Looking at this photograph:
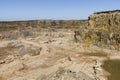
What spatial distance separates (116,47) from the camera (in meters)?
61.6

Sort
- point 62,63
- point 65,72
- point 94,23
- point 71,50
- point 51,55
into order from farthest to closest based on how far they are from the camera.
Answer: point 94,23 → point 71,50 → point 51,55 → point 62,63 → point 65,72

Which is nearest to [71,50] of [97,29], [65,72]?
[97,29]

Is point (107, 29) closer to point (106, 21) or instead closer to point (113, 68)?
point (106, 21)

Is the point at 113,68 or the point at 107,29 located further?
the point at 107,29

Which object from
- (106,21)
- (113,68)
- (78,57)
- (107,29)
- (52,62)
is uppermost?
(106,21)

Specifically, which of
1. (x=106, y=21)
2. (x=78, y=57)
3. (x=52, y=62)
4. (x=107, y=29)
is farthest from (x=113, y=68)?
(x=106, y=21)

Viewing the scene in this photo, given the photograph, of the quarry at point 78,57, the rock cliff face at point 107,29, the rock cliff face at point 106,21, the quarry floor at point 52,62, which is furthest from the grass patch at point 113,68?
the rock cliff face at point 106,21

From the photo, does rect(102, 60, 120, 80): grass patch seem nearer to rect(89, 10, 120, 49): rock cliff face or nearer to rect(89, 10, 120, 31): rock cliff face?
rect(89, 10, 120, 49): rock cliff face

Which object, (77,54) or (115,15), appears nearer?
(77,54)

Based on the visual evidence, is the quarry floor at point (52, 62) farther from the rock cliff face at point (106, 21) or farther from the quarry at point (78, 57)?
the rock cliff face at point (106, 21)

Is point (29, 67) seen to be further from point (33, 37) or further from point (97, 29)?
point (33, 37)

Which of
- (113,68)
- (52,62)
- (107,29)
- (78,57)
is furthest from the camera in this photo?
(107,29)

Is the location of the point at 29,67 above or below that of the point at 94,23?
below

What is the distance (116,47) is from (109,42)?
7.86ft
